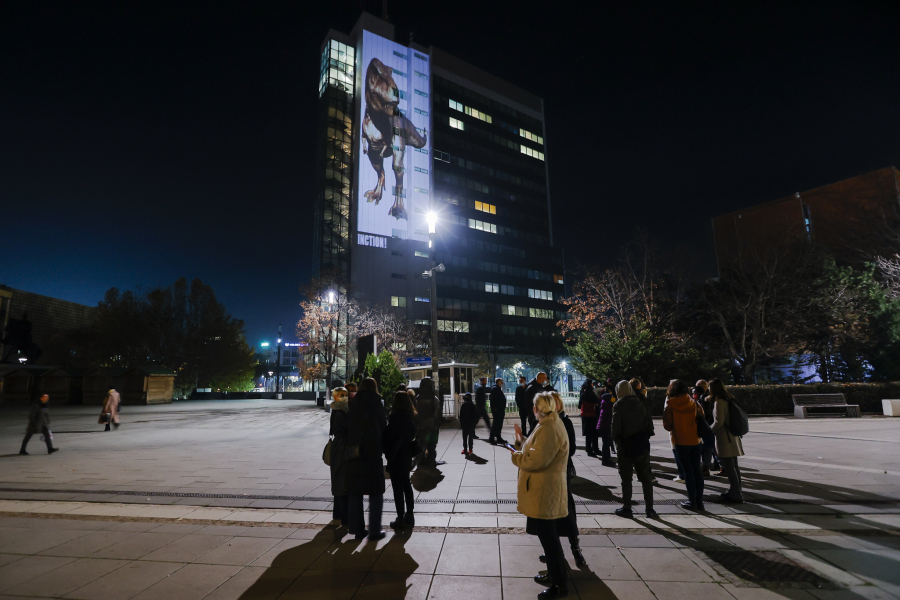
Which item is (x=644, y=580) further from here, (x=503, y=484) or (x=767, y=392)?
(x=767, y=392)

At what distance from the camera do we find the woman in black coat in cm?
499

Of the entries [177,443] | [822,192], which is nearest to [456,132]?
[822,192]

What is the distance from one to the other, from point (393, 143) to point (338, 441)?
71238 mm

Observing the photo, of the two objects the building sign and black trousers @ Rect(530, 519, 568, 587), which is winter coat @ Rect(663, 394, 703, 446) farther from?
the building sign

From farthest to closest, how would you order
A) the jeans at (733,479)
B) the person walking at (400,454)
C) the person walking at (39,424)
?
the person walking at (39,424), the jeans at (733,479), the person walking at (400,454)

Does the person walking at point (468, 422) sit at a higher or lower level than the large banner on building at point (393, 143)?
lower

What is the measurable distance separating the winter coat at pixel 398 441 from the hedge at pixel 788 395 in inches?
715

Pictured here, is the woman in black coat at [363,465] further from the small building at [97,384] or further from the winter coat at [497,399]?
the small building at [97,384]

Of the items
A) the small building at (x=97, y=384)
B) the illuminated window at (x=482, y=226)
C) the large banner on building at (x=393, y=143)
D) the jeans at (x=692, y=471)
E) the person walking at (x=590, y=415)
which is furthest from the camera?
the illuminated window at (x=482, y=226)

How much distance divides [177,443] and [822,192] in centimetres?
5754

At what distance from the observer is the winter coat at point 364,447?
498 centimetres

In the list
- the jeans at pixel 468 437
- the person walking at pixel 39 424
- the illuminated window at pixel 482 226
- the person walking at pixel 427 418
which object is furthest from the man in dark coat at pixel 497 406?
the illuminated window at pixel 482 226

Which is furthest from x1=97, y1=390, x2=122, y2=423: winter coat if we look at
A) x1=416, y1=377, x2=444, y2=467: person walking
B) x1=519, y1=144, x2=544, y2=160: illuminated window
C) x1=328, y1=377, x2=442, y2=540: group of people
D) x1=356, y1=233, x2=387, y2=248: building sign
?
x1=519, y1=144, x2=544, y2=160: illuminated window

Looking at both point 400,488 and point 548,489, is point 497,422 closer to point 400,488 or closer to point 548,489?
point 400,488
